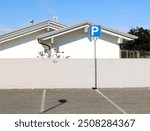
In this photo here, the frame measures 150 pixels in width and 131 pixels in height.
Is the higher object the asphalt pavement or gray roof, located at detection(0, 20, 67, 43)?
gray roof, located at detection(0, 20, 67, 43)

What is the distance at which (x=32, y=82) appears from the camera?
1853 cm

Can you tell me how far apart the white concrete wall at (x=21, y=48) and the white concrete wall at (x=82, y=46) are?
13.6ft

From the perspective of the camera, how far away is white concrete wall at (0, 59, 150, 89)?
60.7ft

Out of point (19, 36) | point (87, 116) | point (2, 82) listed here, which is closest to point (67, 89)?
point (2, 82)

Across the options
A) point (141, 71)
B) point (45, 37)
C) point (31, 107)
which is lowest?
point (31, 107)

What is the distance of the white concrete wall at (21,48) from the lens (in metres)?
26.7

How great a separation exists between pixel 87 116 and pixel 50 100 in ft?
31.9

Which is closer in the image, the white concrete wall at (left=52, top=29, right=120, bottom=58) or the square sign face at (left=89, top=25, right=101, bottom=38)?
the square sign face at (left=89, top=25, right=101, bottom=38)

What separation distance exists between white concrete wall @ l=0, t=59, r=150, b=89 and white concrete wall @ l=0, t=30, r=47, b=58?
26.5 ft

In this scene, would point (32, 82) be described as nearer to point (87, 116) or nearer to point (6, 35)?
point (6, 35)

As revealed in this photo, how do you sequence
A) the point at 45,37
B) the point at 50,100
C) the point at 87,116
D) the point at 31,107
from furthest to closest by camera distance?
the point at 45,37
the point at 50,100
the point at 31,107
the point at 87,116

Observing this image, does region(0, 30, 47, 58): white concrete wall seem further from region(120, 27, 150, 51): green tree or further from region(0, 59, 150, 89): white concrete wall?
region(120, 27, 150, 51): green tree

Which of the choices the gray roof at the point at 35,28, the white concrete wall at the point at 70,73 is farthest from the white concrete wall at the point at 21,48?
the white concrete wall at the point at 70,73

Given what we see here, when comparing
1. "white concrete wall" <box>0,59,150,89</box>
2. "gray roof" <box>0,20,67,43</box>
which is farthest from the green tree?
"white concrete wall" <box>0,59,150,89</box>
